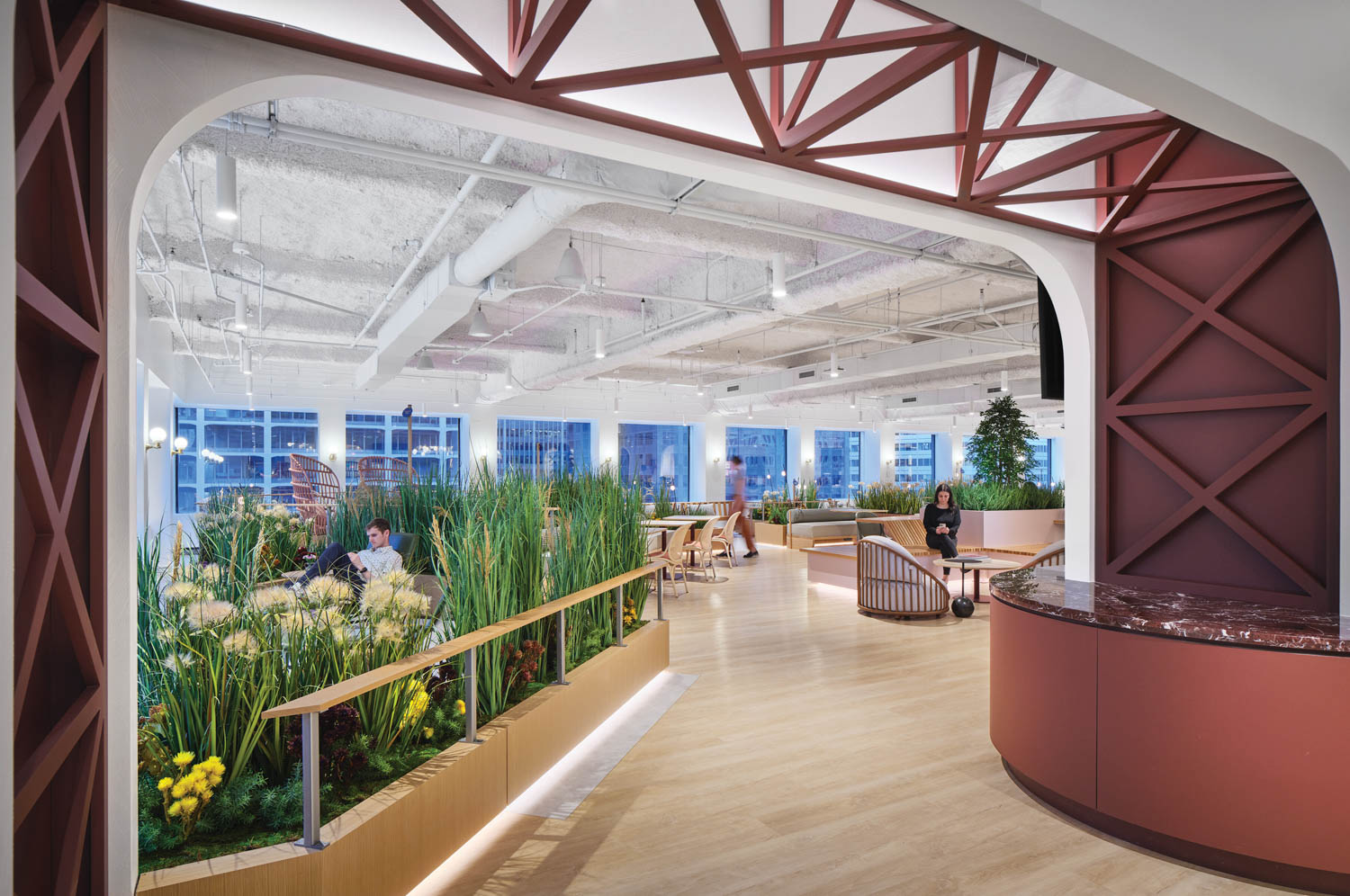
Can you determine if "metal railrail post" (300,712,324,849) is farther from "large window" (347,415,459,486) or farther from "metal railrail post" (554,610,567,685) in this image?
"large window" (347,415,459,486)

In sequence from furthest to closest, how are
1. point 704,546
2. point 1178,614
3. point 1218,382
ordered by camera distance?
point 704,546
point 1218,382
point 1178,614

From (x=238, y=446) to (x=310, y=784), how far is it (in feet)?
52.2

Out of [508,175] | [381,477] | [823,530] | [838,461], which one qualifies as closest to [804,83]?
[508,175]

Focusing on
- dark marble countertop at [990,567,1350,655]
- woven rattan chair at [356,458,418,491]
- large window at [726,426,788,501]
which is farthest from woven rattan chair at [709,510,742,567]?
large window at [726,426,788,501]

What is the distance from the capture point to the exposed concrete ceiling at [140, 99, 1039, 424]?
5.19 m

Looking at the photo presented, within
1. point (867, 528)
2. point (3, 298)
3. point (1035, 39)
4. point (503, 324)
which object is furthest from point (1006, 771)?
point (503, 324)

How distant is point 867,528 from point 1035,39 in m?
8.92

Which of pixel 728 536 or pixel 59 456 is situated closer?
pixel 59 456

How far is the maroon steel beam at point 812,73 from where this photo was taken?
2.87m

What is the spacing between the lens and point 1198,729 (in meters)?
2.80

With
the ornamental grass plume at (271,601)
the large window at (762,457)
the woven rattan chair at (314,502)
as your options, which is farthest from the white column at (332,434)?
the ornamental grass plume at (271,601)

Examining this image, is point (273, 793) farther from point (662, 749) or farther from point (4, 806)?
point (662, 749)

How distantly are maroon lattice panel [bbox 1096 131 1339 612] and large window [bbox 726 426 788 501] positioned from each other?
17.8 metres

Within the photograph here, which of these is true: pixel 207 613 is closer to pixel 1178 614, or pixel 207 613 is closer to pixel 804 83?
pixel 804 83
